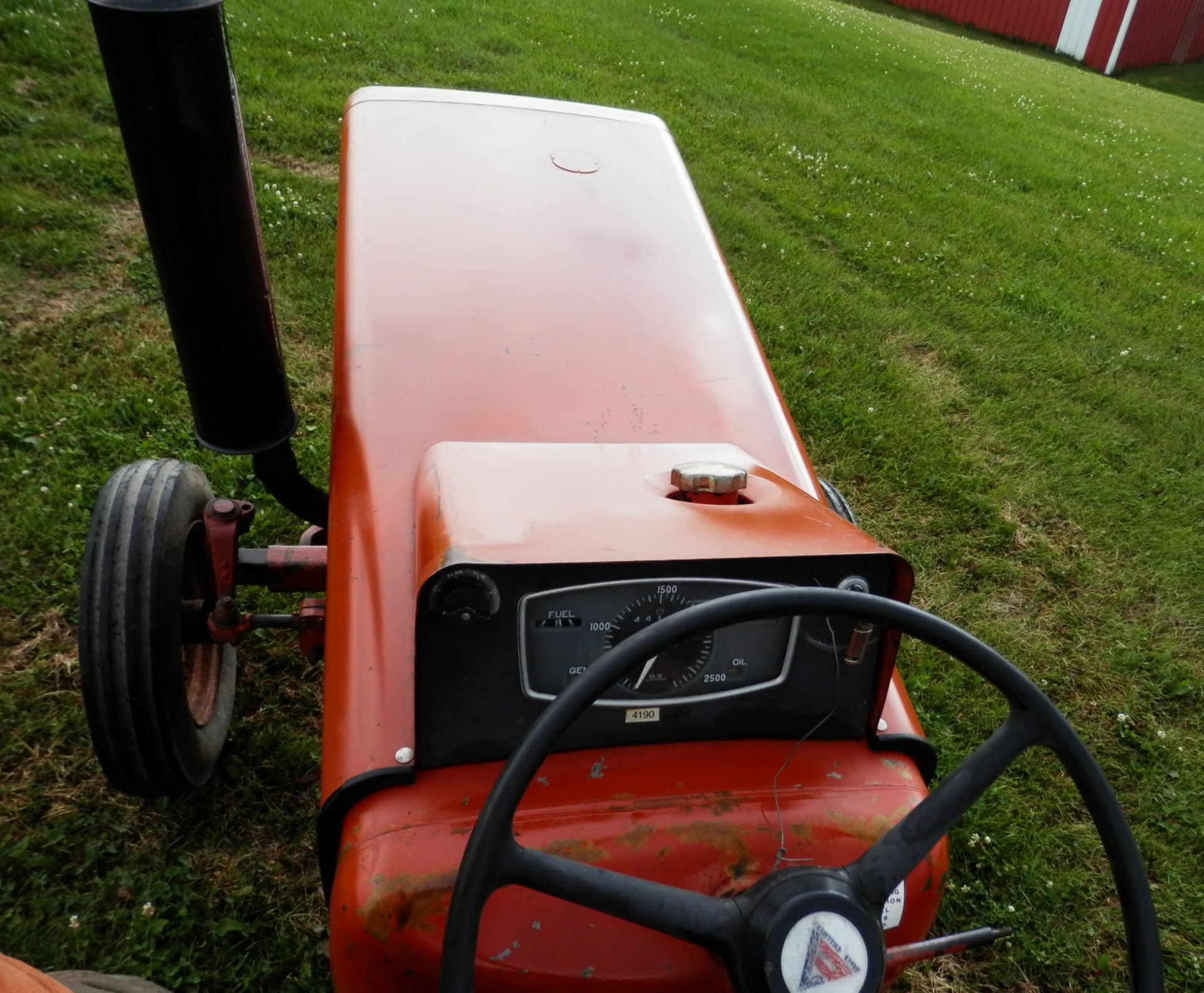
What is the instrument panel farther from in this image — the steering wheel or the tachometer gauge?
the steering wheel

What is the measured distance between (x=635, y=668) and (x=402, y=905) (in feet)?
1.34

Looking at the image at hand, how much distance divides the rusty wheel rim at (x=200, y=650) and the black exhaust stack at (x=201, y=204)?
301mm

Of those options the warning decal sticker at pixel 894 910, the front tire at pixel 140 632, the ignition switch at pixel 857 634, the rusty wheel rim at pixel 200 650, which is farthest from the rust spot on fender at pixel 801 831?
the rusty wheel rim at pixel 200 650

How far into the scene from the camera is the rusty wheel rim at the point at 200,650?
2152 millimetres

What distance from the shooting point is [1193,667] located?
301 cm

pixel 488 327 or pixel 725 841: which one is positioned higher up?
pixel 488 327

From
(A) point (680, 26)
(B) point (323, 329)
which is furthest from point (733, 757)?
(A) point (680, 26)

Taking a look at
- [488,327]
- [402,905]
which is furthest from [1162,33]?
[402,905]

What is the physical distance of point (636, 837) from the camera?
1.24m

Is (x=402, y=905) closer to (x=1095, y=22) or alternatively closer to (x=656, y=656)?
(x=656, y=656)

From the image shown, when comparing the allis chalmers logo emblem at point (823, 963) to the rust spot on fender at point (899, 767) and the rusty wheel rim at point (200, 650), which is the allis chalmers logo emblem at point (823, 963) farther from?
the rusty wheel rim at point (200, 650)

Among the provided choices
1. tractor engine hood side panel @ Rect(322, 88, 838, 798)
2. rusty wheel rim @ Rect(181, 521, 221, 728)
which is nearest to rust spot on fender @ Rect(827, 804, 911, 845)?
tractor engine hood side panel @ Rect(322, 88, 838, 798)

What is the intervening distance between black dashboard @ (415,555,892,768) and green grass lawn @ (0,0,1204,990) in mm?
1041

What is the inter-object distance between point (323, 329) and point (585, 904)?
3138 mm
